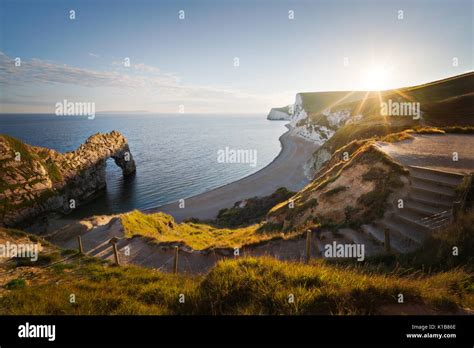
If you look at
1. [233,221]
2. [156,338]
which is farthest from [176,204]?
[156,338]

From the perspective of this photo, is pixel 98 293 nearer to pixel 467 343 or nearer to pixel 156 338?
pixel 156 338

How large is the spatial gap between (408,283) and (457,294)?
38.4 inches

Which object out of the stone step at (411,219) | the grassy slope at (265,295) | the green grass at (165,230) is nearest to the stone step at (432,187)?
the stone step at (411,219)

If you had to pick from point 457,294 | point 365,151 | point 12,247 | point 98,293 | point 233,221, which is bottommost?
point 233,221

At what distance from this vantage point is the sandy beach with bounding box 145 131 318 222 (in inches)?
1665

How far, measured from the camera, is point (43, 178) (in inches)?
1538

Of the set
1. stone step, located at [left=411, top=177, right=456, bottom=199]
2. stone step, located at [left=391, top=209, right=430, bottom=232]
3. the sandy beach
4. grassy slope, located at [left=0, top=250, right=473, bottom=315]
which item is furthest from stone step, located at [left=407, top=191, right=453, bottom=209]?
the sandy beach

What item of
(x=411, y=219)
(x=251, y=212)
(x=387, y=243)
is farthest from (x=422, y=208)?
(x=251, y=212)

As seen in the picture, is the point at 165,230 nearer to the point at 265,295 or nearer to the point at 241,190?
the point at 265,295

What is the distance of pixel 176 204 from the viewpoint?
45.5 m

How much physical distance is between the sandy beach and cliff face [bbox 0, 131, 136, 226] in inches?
632

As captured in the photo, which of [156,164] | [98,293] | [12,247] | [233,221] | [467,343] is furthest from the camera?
[156,164]

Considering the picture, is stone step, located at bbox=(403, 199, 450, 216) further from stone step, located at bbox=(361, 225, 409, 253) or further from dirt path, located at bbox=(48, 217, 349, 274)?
dirt path, located at bbox=(48, 217, 349, 274)

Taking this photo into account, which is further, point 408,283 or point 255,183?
point 255,183
